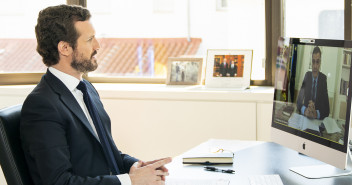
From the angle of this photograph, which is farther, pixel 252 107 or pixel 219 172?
pixel 252 107

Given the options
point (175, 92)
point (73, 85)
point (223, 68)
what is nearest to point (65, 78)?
point (73, 85)

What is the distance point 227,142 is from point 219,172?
53 centimetres

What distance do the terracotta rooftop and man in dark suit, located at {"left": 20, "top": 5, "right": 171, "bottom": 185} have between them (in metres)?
1.79

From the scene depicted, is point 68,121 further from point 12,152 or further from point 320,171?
point 320,171

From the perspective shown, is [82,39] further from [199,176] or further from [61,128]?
[199,176]

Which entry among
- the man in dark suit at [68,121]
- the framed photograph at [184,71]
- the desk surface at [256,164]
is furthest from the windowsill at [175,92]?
the man in dark suit at [68,121]

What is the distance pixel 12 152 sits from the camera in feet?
5.70

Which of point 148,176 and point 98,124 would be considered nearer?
point 148,176

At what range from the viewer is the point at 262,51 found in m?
3.66

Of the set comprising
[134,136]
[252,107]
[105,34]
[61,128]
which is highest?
[105,34]

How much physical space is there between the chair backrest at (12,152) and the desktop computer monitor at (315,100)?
1092 mm

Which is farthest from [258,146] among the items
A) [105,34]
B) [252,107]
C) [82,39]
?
[105,34]

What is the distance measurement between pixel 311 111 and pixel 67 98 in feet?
3.17

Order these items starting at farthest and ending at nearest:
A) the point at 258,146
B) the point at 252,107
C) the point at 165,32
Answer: the point at 165,32, the point at 252,107, the point at 258,146
